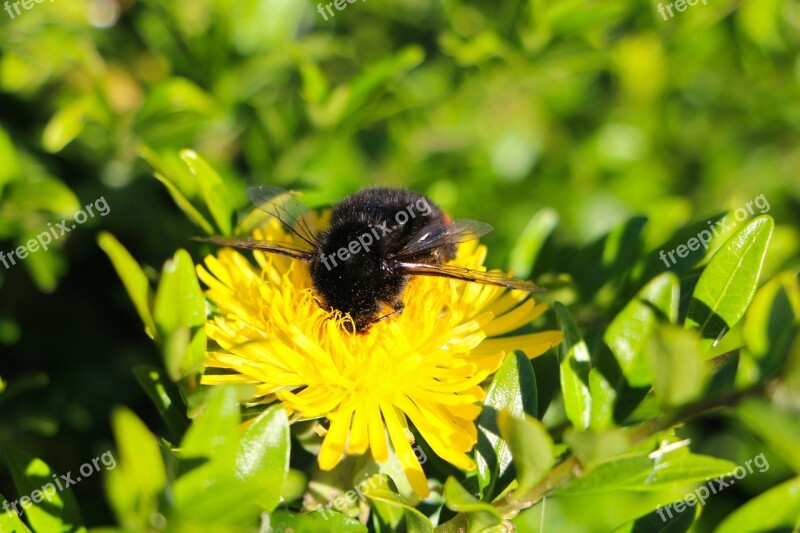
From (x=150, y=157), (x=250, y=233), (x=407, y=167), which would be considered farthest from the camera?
(x=407, y=167)

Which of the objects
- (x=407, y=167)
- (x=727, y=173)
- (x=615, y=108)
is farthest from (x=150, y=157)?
(x=727, y=173)

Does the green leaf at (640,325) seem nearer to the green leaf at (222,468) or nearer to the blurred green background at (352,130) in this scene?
the blurred green background at (352,130)

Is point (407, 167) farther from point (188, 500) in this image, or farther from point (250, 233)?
point (188, 500)

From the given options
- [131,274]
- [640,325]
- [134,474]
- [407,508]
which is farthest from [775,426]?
[131,274]

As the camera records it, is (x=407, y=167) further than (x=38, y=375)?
Yes

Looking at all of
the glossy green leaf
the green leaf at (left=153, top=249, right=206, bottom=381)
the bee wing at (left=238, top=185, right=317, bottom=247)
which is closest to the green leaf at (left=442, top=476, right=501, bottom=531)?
the green leaf at (left=153, top=249, right=206, bottom=381)
